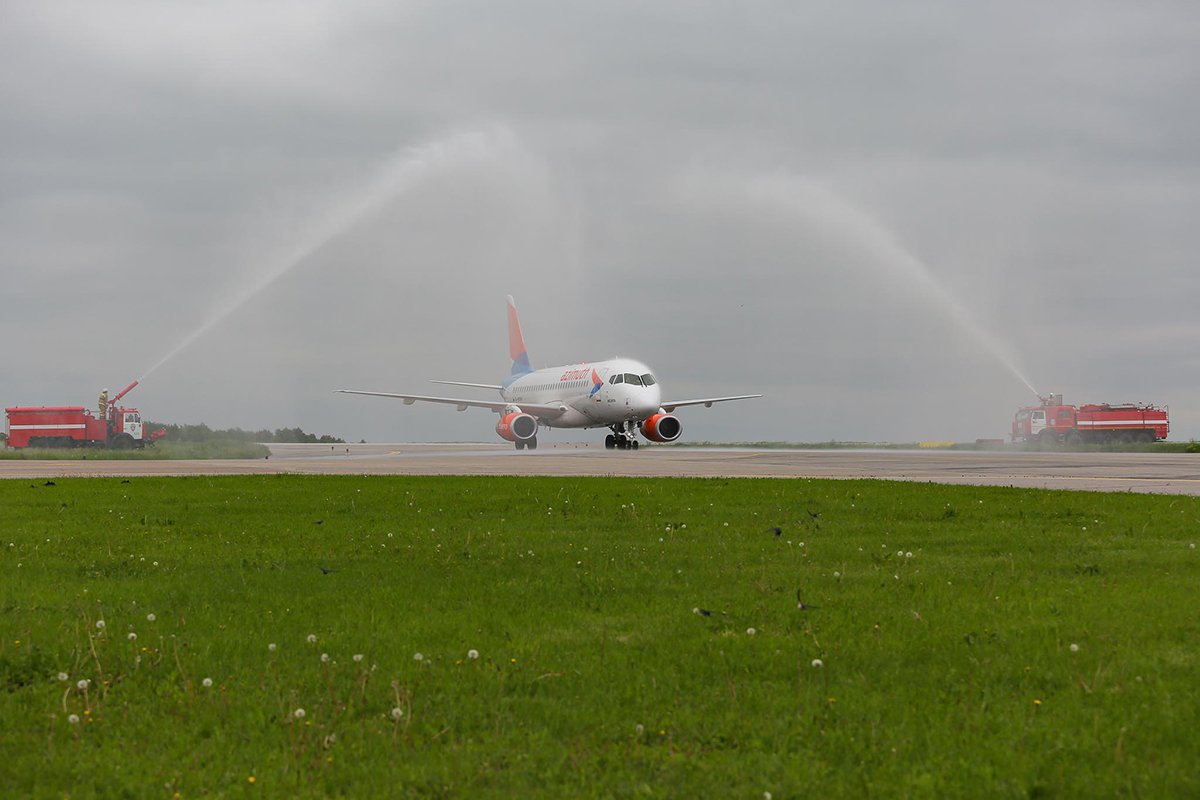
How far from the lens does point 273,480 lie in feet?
78.1

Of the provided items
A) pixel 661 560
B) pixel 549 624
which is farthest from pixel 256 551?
pixel 549 624

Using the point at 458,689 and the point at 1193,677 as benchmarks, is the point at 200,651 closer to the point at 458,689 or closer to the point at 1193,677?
the point at 458,689

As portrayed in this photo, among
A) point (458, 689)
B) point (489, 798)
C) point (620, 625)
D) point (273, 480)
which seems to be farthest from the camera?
point (273, 480)

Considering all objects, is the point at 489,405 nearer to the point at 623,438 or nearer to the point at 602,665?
the point at 623,438

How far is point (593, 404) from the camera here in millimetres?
56500

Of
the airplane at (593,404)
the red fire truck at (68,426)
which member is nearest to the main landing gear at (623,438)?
the airplane at (593,404)

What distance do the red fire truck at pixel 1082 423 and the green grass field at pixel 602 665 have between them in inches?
2529

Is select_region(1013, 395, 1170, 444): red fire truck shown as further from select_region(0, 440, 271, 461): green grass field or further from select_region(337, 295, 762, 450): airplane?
select_region(0, 440, 271, 461): green grass field

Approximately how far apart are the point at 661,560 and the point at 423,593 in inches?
110

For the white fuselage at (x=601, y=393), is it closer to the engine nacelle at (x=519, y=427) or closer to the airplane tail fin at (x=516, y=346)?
the engine nacelle at (x=519, y=427)

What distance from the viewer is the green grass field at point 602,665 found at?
193 inches

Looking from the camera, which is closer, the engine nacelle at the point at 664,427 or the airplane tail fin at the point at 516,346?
the engine nacelle at the point at 664,427

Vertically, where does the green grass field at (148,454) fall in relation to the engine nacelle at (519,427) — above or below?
below

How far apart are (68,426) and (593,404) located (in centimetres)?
3183
